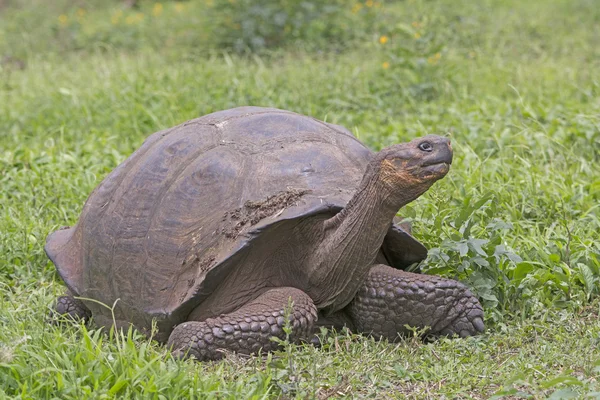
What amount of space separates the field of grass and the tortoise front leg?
11cm

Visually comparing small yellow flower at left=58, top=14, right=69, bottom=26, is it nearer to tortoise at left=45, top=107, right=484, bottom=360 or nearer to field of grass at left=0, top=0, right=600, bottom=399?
field of grass at left=0, top=0, right=600, bottom=399

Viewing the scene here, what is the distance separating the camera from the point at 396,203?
307 cm

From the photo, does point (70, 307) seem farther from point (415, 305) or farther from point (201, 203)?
point (415, 305)

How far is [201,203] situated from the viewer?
3.38 m

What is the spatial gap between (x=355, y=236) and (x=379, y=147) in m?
2.32

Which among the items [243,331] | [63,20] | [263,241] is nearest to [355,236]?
[263,241]

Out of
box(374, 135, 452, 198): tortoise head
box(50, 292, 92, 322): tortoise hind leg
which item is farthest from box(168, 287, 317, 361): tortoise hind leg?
box(50, 292, 92, 322): tortoise hind leg

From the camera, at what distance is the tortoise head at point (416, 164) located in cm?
295

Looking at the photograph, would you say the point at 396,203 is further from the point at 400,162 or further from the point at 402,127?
the point at 402,127

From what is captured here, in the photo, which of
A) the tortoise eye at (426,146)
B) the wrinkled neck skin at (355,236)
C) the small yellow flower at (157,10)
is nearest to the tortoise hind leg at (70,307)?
the wrinkled neck skin at (355,236)

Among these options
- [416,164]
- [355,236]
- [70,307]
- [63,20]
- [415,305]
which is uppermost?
[416,164]

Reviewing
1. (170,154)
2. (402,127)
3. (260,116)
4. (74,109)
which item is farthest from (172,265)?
(74,109)

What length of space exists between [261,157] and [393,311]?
792 mm

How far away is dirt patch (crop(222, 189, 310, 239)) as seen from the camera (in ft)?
10.5
